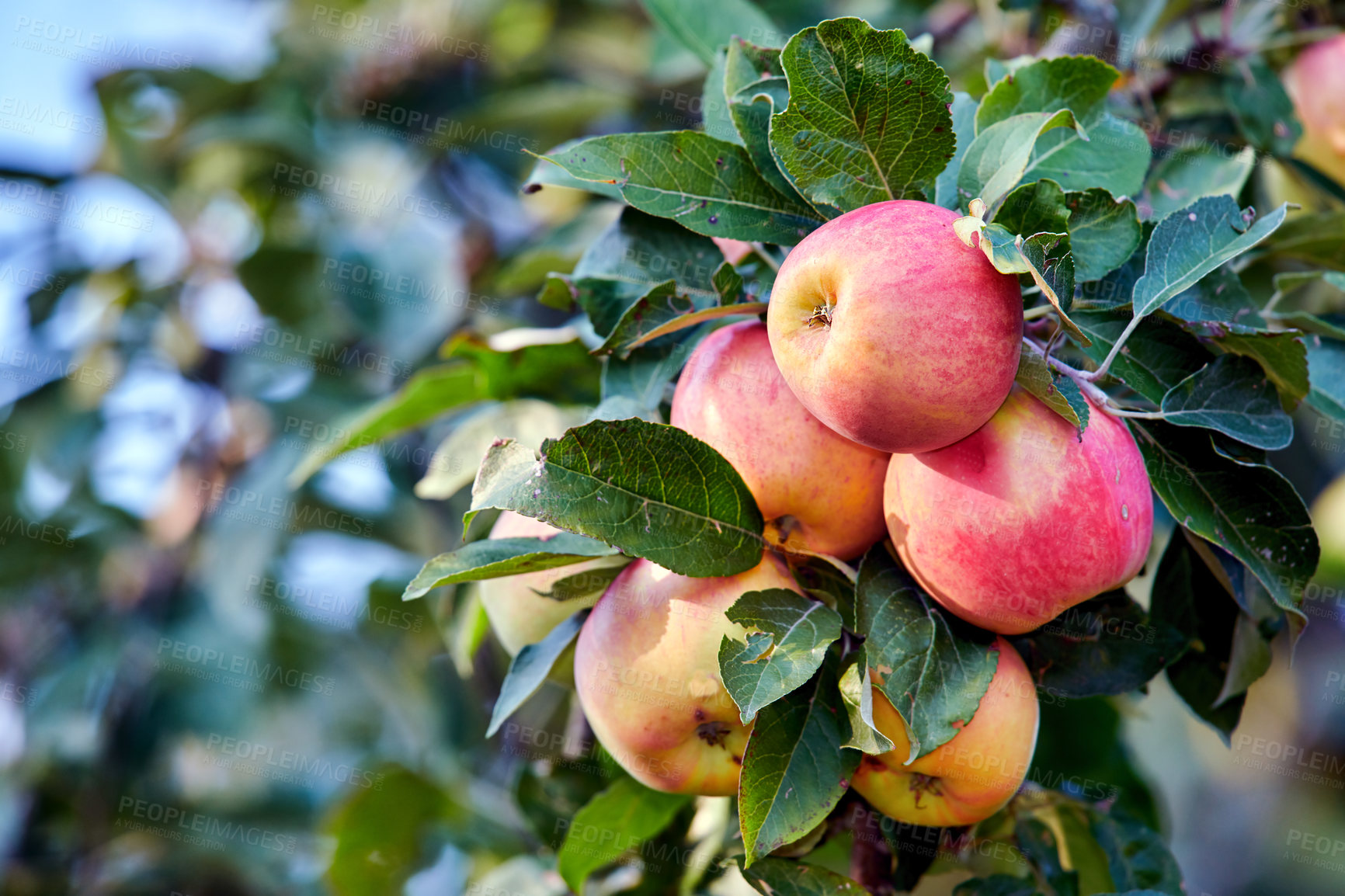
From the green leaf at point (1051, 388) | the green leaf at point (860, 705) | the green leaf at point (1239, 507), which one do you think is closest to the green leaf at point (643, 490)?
the green leaf at point (860, 705)

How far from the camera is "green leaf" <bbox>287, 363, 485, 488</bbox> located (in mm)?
1171

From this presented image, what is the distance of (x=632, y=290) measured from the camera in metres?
0.91

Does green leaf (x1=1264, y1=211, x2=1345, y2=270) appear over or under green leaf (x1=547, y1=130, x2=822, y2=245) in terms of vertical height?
under

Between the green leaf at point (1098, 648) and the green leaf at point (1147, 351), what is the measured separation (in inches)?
7.3

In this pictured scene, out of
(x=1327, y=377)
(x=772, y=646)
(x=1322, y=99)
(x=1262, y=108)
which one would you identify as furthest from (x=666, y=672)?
(x=1322, y=99)

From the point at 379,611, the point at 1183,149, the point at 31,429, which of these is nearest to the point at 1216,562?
the point at 1183,149

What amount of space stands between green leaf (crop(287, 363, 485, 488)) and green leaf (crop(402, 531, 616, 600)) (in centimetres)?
38

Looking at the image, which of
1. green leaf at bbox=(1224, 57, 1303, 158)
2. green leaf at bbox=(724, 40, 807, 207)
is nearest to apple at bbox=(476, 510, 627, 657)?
green leaf at bbox=(724, 40, 807, 207)

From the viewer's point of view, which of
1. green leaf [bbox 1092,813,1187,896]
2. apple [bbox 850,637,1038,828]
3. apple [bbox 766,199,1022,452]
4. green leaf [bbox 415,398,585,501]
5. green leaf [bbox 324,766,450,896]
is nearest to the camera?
apple [bbox 766,199,1022,452]

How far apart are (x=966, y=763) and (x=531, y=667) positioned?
0.36 metres

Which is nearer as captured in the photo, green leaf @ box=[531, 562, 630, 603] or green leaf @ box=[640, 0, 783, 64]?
green leaf @ box=[531, 562, 630, 603]

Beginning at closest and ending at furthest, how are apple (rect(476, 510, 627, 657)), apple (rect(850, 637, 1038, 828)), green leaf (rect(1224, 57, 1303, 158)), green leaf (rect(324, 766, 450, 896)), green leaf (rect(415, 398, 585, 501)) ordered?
apple (rect(850, 637, 1038, 828)) → apple (rect(476, 510, 627, 657)) → green leaf (rect(415, 398, 585, 501)) → green leaf (rect(1224, 57, 1303, 158)) → green leaf (rect(324, 766, 450, 896))

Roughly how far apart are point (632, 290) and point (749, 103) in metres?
0.20

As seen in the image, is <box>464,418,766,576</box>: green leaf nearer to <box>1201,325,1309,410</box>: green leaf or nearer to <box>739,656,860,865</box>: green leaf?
<box>739,656,860,865</box>: green leaf
